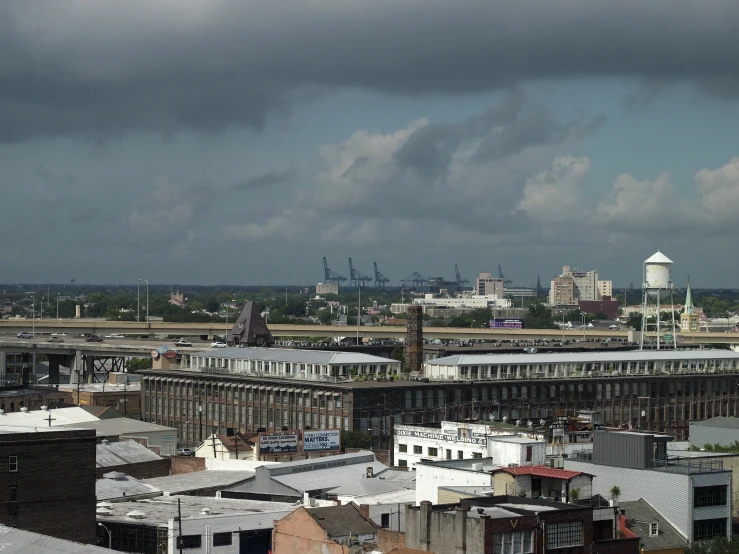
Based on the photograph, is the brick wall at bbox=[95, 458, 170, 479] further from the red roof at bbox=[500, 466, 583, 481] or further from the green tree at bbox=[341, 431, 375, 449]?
the red roof at bbox=[500, 466, 583, 481]

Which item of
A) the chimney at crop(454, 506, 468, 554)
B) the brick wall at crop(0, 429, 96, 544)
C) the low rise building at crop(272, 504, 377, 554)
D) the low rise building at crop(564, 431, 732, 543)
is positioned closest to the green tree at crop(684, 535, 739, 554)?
the low rise building at crop(564, 431, 732, 543)

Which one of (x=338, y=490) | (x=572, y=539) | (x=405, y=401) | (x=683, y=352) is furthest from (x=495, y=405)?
(x=572, y=539)

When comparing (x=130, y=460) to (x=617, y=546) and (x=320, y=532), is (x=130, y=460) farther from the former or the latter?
(x=617, y=546)

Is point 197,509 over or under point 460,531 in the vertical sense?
under

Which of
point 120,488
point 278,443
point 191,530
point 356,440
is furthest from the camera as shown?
point 356,440

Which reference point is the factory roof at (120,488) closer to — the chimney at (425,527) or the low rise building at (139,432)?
the low rise building at (139,432)

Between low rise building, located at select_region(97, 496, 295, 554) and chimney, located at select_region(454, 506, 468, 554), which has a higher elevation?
chimney, located at select_region(454, 506, 468, 554)

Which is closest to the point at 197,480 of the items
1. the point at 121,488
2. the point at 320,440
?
the point at 121,488
